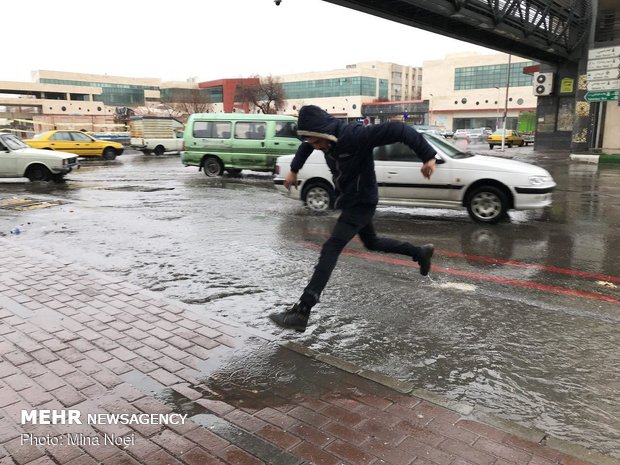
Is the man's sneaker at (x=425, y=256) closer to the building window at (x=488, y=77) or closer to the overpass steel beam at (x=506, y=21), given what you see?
the overpass steel beam at (x=506, y=21)

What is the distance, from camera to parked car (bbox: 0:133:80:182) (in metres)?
14.8

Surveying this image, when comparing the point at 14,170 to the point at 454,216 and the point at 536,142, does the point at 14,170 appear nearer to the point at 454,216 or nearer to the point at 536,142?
the point at 454,216

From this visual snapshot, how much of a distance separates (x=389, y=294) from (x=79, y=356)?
2984 millimetres

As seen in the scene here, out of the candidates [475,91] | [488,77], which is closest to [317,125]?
[475,91]

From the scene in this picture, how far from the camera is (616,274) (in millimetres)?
5762

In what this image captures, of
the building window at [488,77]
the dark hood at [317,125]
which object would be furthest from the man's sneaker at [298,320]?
the building window at [488,77]

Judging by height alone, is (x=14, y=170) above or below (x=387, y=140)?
below

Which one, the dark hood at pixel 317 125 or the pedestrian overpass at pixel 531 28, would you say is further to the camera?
the pedestrian overpass at pixel 531 28

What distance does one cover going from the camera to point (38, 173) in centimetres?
1511

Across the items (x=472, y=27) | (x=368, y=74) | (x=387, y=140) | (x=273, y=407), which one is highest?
(x=368, y=74)

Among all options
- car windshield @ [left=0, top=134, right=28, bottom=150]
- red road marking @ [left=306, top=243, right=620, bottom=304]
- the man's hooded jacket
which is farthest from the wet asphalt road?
car windshield @ [left=0, top=134, right=28, bottom=150]

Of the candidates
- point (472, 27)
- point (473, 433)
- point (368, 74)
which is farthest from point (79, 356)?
point (368, 74)

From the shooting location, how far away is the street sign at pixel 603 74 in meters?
22.9

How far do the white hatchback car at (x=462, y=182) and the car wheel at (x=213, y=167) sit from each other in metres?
7.61
